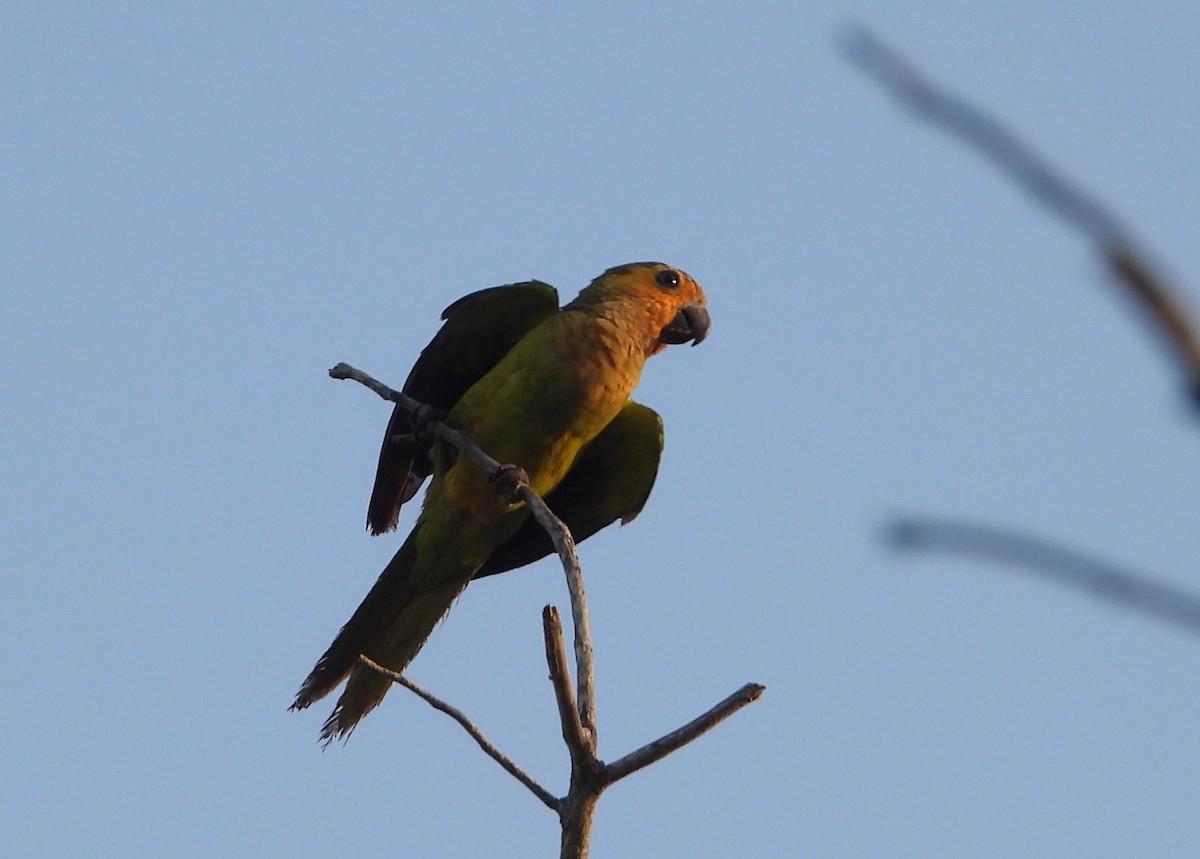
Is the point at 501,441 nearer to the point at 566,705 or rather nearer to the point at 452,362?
Result: the point at 452,362

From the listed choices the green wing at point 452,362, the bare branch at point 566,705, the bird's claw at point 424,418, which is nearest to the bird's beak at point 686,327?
the green wing at point 452,362

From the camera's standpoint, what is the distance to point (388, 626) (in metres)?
6.61

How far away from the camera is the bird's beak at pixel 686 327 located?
753 cm

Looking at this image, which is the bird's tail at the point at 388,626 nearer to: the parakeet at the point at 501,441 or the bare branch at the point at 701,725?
the parakeet at the point at 501,441

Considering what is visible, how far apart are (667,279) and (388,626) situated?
238cm

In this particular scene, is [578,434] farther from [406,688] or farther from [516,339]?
[406,688]

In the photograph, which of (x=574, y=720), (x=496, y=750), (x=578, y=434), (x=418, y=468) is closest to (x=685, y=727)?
(x=574, y=720)

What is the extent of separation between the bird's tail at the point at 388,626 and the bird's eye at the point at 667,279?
6.14 feet

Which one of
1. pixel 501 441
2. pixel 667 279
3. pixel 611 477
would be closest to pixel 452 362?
pixel 501 441

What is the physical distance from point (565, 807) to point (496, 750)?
245 millimetres

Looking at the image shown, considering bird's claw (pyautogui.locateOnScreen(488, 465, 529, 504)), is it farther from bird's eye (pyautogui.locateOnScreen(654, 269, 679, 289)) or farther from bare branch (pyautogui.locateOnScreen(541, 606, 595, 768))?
bare branch (pyautogui.locateOnScreen(541, 606, 595, 768))

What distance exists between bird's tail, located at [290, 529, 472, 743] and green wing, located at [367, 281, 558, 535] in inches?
16.7

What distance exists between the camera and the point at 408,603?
6680 millimetres

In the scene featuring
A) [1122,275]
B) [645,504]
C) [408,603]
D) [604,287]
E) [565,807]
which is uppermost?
[604,287]
